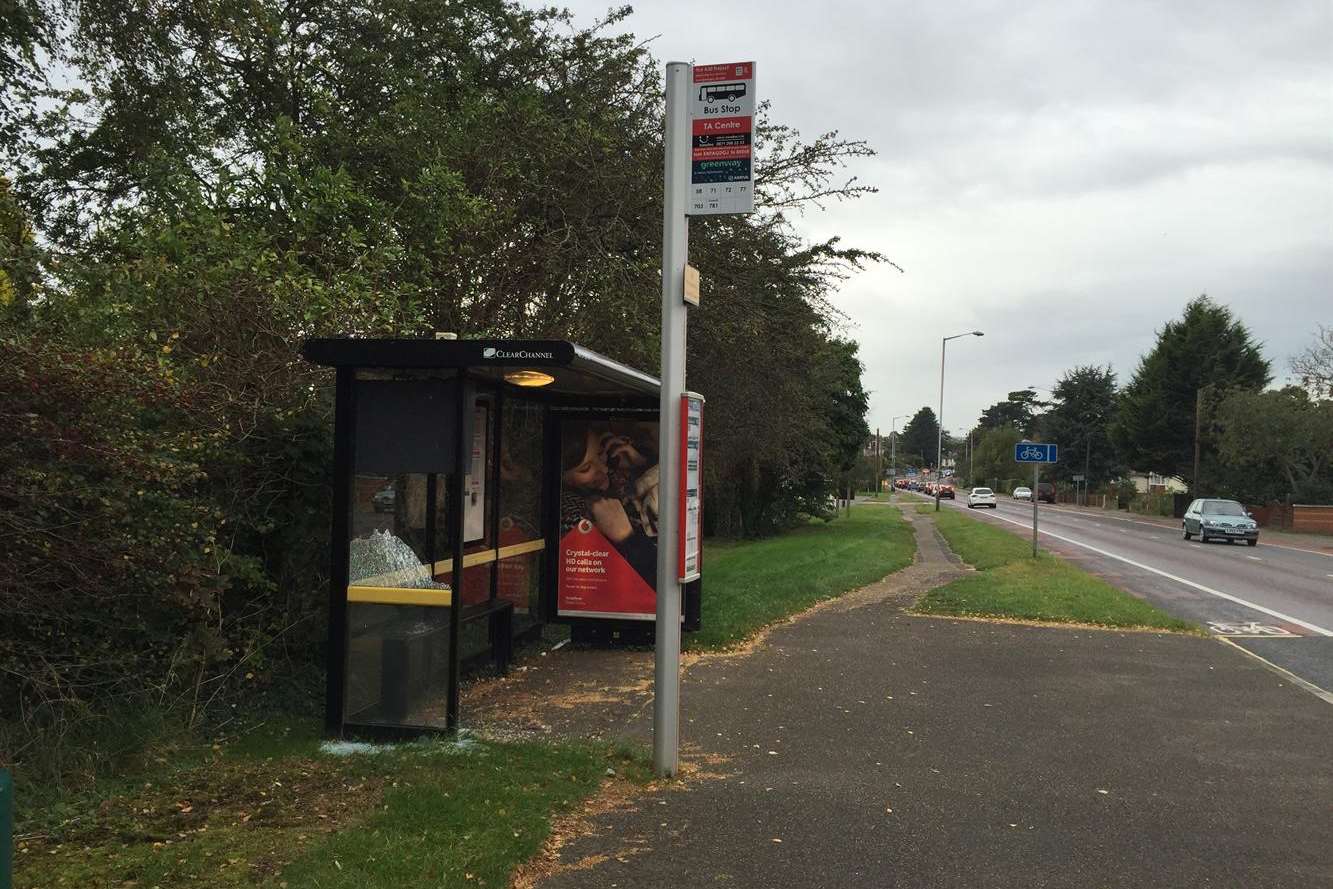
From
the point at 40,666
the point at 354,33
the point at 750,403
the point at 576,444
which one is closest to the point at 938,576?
the point at 750,403

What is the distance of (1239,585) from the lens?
18188 millimetres

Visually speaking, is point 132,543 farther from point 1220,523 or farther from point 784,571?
point 1220,523

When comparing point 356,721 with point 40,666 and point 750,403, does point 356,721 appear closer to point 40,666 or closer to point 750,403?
point 40,666

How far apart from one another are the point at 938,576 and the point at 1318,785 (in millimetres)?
12618

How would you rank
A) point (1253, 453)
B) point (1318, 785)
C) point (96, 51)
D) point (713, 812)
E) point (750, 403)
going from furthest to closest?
point (1253, 453), point (750, 403), point (96, 51), point (1318, 785), point (713, 812)

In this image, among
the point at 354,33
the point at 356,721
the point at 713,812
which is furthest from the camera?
the point at 354,33

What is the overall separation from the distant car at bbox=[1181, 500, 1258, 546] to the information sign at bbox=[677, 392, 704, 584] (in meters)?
30.0

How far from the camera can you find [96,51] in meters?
11.4

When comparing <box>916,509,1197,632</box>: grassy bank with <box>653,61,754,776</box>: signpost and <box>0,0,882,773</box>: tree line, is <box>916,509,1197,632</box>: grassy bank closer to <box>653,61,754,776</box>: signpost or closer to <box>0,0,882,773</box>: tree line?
<box>0,0,882,773</box>: tree line

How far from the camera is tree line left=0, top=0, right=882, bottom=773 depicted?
17.4 ft

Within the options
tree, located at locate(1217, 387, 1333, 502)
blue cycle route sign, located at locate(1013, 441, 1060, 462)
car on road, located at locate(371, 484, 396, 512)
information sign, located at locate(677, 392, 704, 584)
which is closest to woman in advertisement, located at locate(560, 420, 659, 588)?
car on road, located at locate(371, 484, 396, 512)

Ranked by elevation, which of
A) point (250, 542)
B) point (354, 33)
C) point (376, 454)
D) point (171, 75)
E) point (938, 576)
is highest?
point (354, 33)

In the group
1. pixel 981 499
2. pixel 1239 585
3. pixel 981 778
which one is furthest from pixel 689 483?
pixel 981 499

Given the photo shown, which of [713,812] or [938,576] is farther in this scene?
[938,576]
